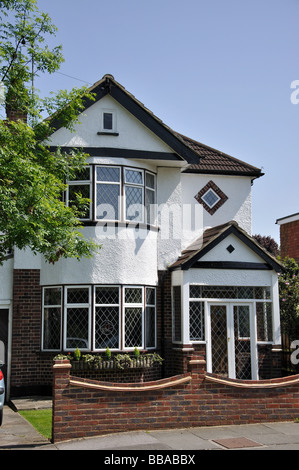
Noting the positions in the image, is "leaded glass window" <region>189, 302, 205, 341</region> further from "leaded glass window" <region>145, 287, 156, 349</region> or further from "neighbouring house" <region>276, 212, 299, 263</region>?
"neighbouring house" <region>276, 212, 299, 263</region>

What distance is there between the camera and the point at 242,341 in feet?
49.2

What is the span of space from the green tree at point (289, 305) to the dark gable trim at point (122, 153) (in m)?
4.60

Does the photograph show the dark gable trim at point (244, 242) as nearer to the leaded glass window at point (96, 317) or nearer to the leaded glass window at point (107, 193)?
the leaded glass window at point (96, 317)

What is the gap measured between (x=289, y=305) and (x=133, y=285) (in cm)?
454

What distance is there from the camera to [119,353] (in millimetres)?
14086

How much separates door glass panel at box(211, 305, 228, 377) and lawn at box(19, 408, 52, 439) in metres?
4.68

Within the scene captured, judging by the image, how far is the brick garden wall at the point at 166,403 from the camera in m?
8.92

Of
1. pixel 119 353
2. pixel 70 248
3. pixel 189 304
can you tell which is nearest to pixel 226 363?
pixel 189 304

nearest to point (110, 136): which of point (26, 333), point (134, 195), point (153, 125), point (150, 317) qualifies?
point (153, 125)

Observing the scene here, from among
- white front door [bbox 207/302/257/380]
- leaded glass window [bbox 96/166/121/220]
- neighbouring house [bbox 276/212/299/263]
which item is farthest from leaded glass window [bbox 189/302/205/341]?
neighbouring house [bbox 276/212/299/263]

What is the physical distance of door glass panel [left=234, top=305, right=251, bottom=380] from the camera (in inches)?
585

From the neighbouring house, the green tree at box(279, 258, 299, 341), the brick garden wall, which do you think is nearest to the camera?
the brick garden wall

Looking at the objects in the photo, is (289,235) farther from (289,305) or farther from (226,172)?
(289,305)

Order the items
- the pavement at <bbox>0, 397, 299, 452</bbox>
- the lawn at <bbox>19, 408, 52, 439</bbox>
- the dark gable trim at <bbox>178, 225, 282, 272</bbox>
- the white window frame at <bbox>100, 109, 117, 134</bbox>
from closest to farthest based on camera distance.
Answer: the pavement at <bbox>0, 397, 299, 452</bbox> → the lawn at <bbox>19, 408, 52, 439</bbox> → the dark gable trim at <bbox>178, 225, 282, 272</bbox> → the white window frame at <bbox>100, 109, 117, 134</bbox>
